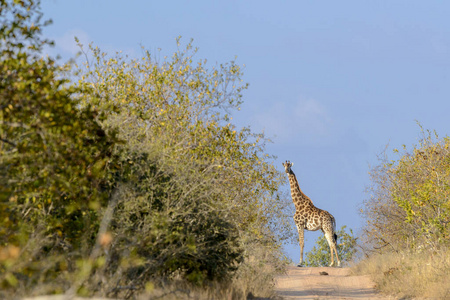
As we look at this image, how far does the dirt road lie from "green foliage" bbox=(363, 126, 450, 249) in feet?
6.80

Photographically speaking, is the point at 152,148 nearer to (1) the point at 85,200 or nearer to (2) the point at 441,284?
(1) the point at 85,200

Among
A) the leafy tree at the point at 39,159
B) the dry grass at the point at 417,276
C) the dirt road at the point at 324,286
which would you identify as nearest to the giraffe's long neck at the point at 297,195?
the dirt road at the point at 324,286

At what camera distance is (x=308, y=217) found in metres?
27.9

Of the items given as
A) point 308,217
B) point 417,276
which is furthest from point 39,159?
point 308,217

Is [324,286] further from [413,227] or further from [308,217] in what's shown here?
[308,217]

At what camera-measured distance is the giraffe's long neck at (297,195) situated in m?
28.2

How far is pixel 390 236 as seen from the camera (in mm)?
23812

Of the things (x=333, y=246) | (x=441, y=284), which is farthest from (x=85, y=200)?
(x=333, y=246)

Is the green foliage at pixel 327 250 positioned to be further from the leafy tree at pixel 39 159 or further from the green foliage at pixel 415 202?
the leafy tree at pixel 39 159

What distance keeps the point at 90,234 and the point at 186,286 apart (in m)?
2.46

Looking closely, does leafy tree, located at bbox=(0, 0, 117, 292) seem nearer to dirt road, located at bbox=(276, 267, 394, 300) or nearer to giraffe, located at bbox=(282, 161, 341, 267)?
dirt road, located at bbox=(276, 267, 394, 300)

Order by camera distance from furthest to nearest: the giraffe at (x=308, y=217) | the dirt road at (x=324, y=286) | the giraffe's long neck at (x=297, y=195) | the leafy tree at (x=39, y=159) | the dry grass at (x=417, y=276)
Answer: the giraffe's long neck at (x=297, y=195), the giraffe at (x=308, y=217), the dirt road at (x=324, y=286), the dry grass at (x=417, y=276), the leafy tree at (x=39, y=159)

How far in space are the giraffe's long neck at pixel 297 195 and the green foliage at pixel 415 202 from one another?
3.85 metres

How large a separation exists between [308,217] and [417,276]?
473 inches
